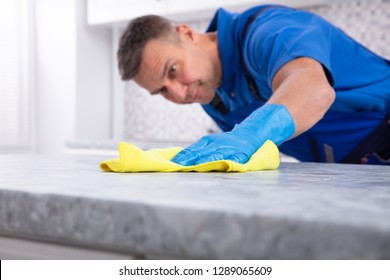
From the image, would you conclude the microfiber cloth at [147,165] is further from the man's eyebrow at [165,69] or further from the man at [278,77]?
the man's eyebrow at [165,69]

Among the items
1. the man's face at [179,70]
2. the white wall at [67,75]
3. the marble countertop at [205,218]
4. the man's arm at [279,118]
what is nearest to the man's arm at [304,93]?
the man's arm at [279,118]

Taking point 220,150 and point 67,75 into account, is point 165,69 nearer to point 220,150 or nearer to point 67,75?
point 220,150

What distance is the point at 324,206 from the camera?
33 cm

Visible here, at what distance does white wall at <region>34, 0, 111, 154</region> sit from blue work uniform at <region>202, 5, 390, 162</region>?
159cm

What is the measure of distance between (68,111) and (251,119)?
91.3 inches

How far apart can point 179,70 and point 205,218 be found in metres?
1.23

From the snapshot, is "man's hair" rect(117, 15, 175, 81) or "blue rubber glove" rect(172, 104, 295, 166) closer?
"blue rubber glove" rect(172, 104, 295, 166)

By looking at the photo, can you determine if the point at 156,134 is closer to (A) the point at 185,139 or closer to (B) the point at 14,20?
(A) the point at 185,139

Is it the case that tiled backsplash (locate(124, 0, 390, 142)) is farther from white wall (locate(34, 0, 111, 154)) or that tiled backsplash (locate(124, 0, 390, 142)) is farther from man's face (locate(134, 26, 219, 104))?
man's face (locate(134, 26, 219, 104))

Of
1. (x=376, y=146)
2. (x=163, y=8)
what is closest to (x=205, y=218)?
(x=376, y=146)

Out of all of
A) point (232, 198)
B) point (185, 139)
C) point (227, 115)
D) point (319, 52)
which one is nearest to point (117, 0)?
point (185, 139)

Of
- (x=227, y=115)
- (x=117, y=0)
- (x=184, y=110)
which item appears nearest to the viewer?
(x=227, y=115)

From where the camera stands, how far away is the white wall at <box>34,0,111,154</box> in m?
2.94

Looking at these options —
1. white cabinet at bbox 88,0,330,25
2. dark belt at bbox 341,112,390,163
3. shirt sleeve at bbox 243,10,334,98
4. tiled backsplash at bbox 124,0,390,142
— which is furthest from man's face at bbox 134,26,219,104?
tiled backsplash at bbox 124,0,390,142
